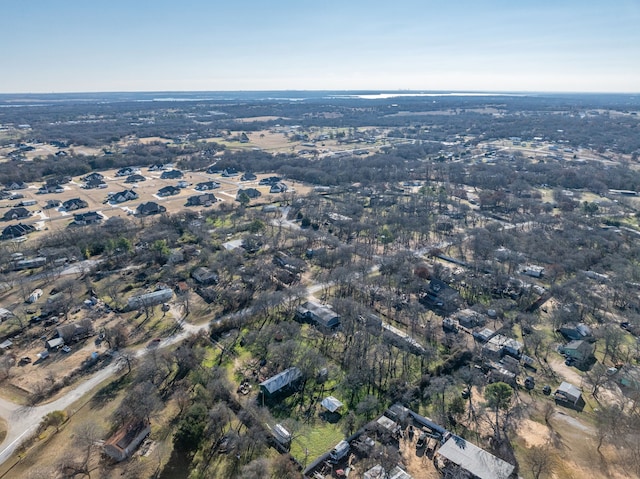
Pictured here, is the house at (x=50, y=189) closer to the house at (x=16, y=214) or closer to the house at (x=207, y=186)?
the house at (x=16, y=214)

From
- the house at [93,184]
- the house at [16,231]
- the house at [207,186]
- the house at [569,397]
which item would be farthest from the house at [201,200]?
the house at [569,397]

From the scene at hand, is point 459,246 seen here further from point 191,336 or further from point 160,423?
point 160,423

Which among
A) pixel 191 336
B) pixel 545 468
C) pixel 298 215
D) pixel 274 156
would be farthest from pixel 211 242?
pixel 274 156

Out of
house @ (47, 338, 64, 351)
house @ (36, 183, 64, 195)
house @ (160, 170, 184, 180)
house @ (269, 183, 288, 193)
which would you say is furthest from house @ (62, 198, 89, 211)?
house @ (47, 338, 64, 351)

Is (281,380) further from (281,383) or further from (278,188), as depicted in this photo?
(278,188)

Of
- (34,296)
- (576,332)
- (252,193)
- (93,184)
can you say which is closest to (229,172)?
(252,193)
